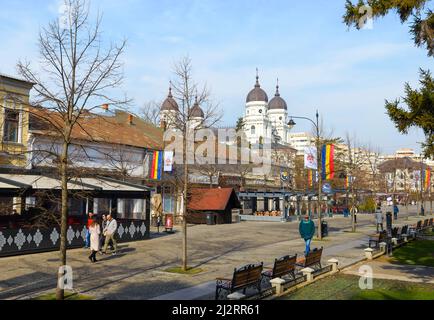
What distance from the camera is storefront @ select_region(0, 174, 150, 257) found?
61.8 ft

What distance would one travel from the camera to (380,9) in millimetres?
12555

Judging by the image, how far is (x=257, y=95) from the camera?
140 meters

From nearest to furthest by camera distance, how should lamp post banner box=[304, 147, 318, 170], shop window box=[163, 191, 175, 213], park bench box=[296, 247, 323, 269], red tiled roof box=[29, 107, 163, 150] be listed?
park bench box=[296, 247, 323, 269] < lamp post banner box=[304, 147, 318, 170] < red tiled roof box=[29, 107, 163, 150] < shop window box=[163, 191, 175, 213]

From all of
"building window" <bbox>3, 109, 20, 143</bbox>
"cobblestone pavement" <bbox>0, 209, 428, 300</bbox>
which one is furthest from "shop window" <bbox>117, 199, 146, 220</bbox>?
"building window" <bbox>3, 109, 20, 143</bbox>

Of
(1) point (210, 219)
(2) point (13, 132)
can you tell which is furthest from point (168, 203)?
(2) point (13, 132)

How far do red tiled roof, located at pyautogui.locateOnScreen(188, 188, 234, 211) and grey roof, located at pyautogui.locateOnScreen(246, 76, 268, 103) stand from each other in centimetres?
10141

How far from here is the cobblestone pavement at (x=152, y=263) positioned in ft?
42.8

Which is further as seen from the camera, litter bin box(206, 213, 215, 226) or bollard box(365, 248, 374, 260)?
litter bin box(206, 213, 215, 226)

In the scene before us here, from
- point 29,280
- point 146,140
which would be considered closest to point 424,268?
point 29,280

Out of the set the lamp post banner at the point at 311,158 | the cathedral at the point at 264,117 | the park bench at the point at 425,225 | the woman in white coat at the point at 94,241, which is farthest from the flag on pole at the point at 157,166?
the cathedral at the point at 264,117

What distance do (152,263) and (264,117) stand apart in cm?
11701

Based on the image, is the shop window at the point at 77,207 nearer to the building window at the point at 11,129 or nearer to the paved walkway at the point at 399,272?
the building window at the point at 11,129

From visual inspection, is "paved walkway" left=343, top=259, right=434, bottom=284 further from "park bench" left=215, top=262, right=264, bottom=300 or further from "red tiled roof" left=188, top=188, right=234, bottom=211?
"red tiled roof" left=188, top=188, right=234, bottom=211

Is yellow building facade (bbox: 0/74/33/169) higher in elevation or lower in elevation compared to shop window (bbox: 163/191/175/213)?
higher
